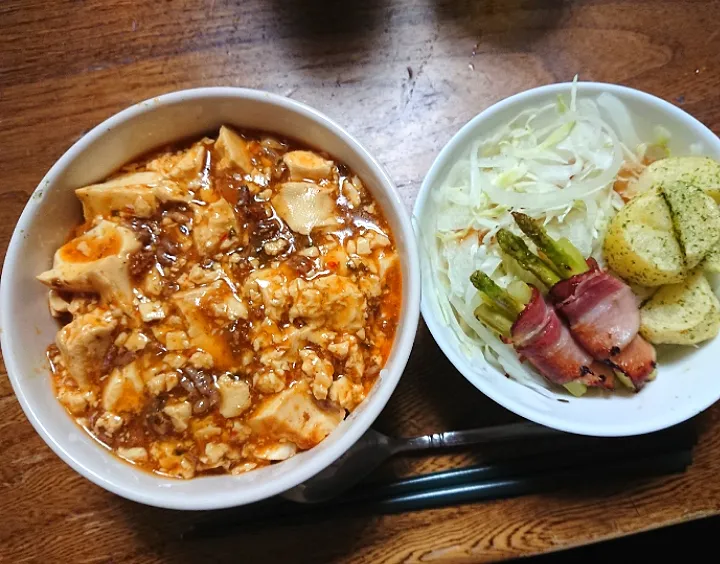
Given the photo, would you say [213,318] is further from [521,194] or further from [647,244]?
[647,244]

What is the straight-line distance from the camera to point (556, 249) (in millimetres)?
1435

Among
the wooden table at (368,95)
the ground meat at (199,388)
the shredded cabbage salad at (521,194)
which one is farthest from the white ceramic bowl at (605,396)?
the ground meat at (199,388)

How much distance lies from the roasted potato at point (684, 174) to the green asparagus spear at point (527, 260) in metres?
0.32

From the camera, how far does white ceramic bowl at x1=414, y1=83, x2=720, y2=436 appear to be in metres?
1.38

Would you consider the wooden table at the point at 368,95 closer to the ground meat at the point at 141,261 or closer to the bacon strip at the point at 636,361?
the bacon strip at the point at 636,361

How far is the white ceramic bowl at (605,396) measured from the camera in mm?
1382

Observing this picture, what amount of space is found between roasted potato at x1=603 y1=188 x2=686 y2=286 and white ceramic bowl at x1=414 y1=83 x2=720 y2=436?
0.20 metres

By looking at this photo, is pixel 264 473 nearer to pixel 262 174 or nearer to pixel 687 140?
pixel 262 174

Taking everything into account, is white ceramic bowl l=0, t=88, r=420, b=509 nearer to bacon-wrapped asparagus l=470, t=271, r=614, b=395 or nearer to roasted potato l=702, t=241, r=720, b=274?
bacon-wrapped asparagus l=470, t=271, r=614, b=395

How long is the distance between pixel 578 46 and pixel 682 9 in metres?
0.32

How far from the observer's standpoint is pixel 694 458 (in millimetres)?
1608

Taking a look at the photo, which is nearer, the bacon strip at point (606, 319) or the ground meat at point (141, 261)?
the ground meat at point (141, 261)

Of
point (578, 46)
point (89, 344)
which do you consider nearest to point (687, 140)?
point (578, 46)

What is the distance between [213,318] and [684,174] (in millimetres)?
1137
